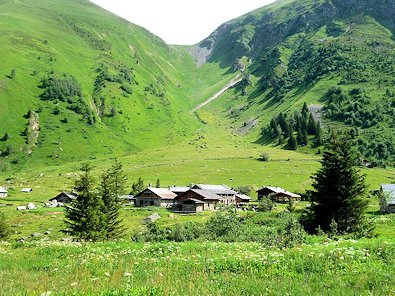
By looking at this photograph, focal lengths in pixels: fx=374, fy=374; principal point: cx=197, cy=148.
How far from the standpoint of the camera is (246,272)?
13117 millimetres

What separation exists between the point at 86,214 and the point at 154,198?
8174cm

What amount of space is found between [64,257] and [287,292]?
12107mm

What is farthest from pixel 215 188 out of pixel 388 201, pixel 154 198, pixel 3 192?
pixel 3 192

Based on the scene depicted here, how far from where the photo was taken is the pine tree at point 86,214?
54250 millimetres

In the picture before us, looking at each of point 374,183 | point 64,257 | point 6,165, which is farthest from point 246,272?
point 6,165

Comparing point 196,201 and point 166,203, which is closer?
point 196,201

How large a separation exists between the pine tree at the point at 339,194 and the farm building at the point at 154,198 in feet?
325

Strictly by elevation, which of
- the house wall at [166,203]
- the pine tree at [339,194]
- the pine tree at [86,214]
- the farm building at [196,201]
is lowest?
the house wall at [166,203]

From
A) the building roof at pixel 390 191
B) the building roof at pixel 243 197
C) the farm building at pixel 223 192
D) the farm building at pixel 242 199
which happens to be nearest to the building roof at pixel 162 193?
the farm building at pixel 223 192

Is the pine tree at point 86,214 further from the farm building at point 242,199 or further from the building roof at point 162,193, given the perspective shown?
the farm building at point 242,199

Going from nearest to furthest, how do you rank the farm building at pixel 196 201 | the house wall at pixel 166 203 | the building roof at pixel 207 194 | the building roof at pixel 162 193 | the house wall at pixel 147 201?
the farm building at pixel 196 201 → the building roof at pixel 207 194 → the building roof at pixel 162 193 → the house wall at pixel 147 201 → the house wall at pixel 166 203

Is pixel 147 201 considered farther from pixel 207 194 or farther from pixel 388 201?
pixel 388 201

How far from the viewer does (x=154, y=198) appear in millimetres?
136125

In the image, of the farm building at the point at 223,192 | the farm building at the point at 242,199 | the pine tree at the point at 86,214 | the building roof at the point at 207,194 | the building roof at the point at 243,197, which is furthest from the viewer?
the building roof at the point at 243,197
